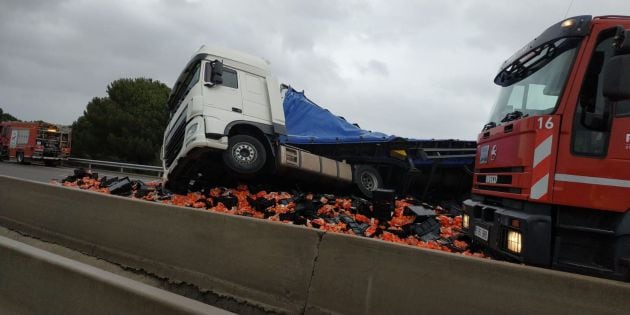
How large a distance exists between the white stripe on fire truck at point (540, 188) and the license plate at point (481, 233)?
0.85 m

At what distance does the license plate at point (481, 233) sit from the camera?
16.6 feet

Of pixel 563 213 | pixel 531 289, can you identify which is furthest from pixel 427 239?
pixel 531 289

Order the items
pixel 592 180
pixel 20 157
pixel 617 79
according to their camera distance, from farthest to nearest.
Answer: pixel 20 157
pixel 592 180
pixel 617 79

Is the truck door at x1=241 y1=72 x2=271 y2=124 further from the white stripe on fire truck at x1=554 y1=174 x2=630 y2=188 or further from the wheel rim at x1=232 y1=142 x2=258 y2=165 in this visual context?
the white stripe on fire truck at x1=554 y1=174 x2=630 y2=188

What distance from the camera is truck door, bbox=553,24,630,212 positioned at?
4090 mm

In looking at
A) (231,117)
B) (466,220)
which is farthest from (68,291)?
(231,117)

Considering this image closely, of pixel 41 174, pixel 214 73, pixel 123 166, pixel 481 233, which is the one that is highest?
pixel 214 73

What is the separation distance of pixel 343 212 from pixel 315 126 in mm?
3343

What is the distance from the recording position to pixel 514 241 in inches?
175

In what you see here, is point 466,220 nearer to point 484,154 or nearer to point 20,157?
point 484,154

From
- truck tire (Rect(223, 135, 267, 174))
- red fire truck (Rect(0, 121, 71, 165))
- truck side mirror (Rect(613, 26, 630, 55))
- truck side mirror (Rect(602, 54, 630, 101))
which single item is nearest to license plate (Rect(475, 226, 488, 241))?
truck side mirror (Rect(602, 54, 630, 101))

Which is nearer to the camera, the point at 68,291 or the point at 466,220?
the point at 68,291

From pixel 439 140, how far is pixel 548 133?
5.61 metres

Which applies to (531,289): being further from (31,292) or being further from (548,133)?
(31,292)
